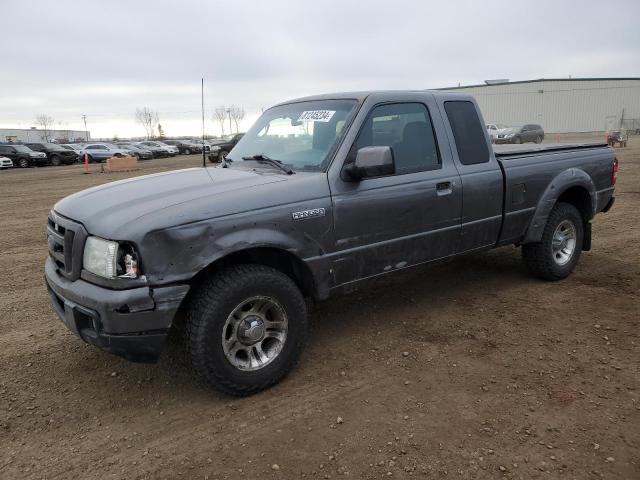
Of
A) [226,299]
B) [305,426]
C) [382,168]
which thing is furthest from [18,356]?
[382,168]

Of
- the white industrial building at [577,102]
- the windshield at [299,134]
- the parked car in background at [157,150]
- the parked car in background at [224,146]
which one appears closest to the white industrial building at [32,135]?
the parked car in background at [157,150]

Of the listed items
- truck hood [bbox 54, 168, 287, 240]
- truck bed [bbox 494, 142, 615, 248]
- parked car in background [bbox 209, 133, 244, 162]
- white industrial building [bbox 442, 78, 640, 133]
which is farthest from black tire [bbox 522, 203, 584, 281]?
white industrial building [bbox 442, 78, 640, 133]

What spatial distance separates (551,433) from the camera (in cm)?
281

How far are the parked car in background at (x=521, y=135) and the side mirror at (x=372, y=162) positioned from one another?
33674mm

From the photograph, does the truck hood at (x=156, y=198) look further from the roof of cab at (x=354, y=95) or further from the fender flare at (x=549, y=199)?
the fender flare at (x=549, y=199)

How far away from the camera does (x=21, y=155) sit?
3148 centimetres

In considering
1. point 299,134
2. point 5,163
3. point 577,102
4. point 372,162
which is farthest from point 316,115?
point 577,102

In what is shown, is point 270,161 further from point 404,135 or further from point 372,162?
point 404,135

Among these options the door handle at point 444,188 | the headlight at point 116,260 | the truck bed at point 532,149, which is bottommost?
the headlight at point 116,260

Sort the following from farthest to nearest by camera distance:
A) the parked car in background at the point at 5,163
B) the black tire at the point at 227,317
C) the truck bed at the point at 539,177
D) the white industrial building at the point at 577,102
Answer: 1. the white industrial building at the point at 577,102
2. the parked car in background at the point at 5,163
3. the truck bed at the point at 539,177
4. the black tire at the point at 227,317

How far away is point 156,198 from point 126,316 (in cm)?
79

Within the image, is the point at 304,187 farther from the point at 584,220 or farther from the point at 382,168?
the point at 584,220

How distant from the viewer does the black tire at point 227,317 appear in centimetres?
301

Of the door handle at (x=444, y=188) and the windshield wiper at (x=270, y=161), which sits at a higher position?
the windshield wiper at (x=270, y=161)
